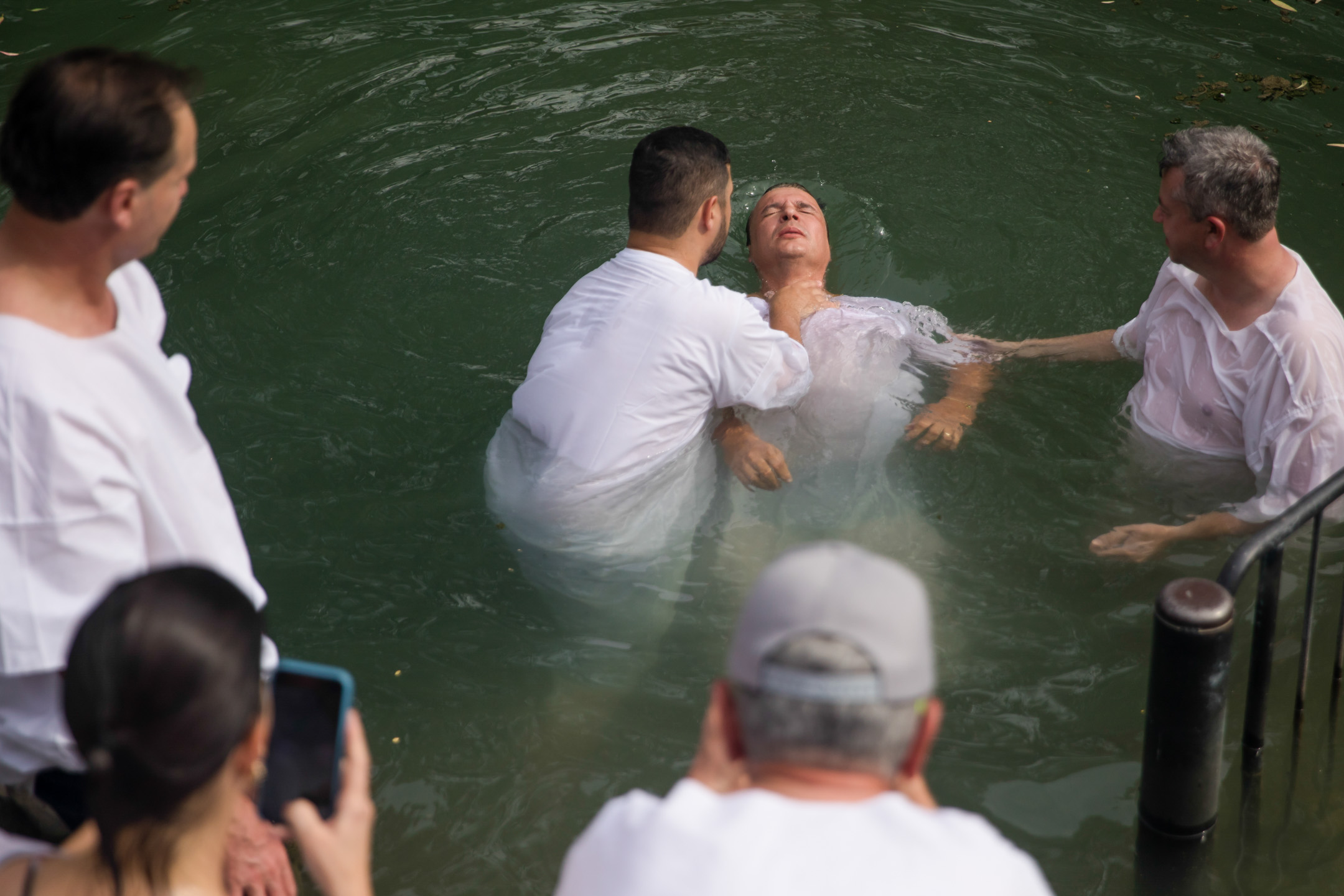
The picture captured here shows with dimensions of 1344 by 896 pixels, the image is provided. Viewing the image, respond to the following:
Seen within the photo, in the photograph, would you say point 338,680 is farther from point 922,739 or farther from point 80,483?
point 922,739

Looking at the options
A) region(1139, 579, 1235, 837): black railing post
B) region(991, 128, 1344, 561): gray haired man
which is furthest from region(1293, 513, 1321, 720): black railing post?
region(991, 128, 1344, 561): gray haired man

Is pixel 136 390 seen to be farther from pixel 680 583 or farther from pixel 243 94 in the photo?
pixel 243 94

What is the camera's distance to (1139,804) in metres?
3.29

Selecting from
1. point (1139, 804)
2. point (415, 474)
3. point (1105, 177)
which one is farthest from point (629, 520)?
point (1105, 177)

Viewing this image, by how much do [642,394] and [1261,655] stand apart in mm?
2039

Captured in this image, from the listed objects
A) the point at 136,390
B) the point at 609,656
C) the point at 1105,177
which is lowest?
the point at 609,656

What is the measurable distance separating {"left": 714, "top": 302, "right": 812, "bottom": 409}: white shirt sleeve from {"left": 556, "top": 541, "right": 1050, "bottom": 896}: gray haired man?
8.00ft

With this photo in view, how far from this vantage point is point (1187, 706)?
2881mm

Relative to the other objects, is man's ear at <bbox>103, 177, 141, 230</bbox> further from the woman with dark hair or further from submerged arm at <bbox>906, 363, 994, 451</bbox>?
submerged arm at <bbox>906, 363, 994, 451</bbox>

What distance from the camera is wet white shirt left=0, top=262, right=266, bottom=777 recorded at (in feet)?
7.05

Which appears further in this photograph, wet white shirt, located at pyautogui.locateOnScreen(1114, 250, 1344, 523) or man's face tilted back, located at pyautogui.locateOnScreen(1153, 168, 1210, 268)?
man's face tilted back, located at pyautogui.locateOnScreen(1153, 168, 1210, 268)

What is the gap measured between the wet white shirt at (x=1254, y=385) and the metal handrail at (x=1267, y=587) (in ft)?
1.95

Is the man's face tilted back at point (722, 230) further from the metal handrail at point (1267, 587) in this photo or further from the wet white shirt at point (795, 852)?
the wet white shirt at point (795, 852)

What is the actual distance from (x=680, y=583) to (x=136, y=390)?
7.59ft
